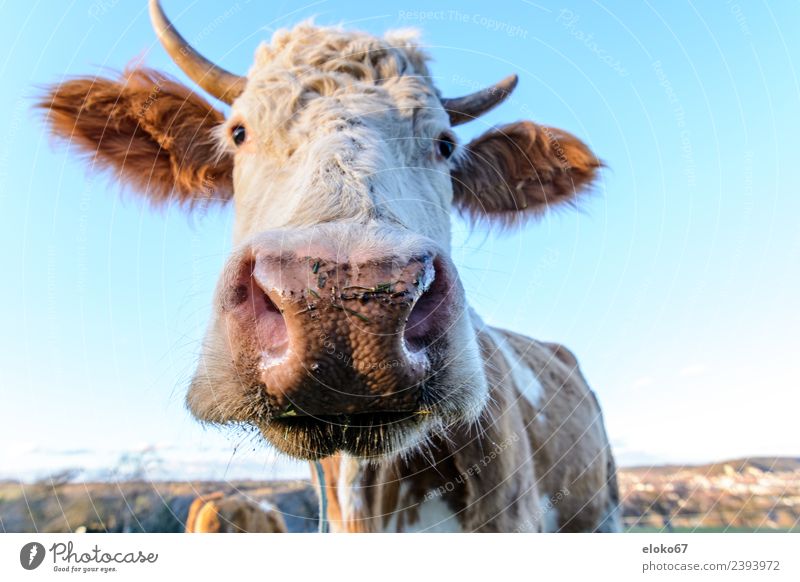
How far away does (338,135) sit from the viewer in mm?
2885

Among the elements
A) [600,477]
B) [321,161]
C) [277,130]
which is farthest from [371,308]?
[600,477]

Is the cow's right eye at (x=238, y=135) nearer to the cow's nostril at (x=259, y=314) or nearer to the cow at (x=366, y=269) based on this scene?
the cow at (x=366, y=269)

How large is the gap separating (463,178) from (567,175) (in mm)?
868

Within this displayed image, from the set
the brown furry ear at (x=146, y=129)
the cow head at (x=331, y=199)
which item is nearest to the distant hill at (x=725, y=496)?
the cow head at (x=331, y=199)

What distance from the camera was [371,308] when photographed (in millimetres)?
1954

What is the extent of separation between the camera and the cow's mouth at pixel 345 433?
2.27 m

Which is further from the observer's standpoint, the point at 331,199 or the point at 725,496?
the point at 725,496

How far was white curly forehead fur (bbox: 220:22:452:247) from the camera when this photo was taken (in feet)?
8.34

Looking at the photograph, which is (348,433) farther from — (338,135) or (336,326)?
(338,135)

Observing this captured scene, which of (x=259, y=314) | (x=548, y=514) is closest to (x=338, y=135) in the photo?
(x=259, y=314)

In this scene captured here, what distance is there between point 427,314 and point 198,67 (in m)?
2.73

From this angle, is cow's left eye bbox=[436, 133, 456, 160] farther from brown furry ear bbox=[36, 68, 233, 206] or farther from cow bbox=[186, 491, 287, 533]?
cow bbox=[186, 491, 287, 533]

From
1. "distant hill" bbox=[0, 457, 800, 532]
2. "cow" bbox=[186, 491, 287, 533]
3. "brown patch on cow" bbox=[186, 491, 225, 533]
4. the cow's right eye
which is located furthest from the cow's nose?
"brown patch on cow" bbox=[186, 491, 225, 533]
